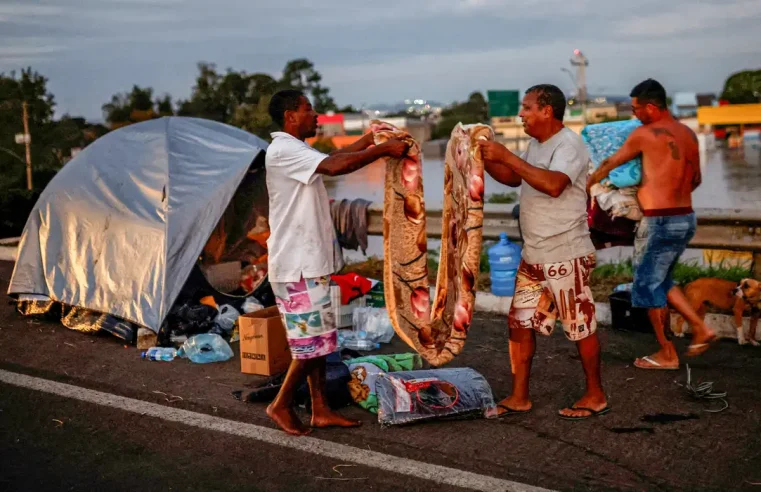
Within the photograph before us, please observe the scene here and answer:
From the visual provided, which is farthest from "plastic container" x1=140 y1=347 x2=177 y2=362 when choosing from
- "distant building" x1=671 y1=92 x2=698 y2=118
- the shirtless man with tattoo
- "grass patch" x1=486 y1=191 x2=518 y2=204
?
"distant building" x1=671 y1=92 x2=698 y2=118

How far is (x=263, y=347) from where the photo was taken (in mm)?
6191

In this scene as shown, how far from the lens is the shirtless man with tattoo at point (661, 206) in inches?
227

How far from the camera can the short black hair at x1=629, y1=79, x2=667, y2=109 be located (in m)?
5.80

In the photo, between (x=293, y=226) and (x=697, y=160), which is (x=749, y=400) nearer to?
(x=697, y=160)

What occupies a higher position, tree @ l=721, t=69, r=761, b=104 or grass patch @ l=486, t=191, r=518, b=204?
tree @ l=721, t=69, r=761, b=104

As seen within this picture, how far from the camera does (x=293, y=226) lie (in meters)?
4.80

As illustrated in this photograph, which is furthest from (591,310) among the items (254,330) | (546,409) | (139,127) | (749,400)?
(139,127)

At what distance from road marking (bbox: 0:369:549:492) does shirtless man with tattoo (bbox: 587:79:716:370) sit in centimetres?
226

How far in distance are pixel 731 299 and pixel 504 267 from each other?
2220 mm

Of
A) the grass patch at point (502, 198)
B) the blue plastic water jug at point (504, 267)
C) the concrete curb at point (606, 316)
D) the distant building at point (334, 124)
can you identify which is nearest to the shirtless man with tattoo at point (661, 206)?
the concrete curb at point (606, 316)

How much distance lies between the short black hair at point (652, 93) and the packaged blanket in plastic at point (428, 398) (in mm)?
2322

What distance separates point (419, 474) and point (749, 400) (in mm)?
2268

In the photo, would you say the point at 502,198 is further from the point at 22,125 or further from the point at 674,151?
the point at 22,125

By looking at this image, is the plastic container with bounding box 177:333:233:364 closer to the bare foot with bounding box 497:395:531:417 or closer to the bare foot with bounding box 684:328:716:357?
the bare foot with bounding box 497:395:531:417
